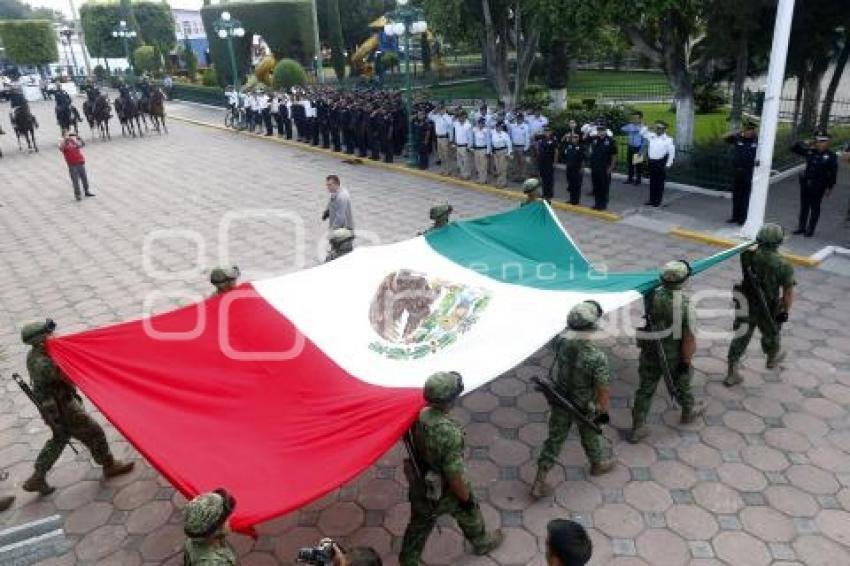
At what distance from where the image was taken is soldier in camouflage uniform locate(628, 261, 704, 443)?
5.64 meters

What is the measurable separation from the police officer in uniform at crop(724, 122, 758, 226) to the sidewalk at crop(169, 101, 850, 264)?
1.05ft

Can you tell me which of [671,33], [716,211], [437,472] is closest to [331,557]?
[437,472]

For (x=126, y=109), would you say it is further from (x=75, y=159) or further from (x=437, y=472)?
(x=437, y=472)

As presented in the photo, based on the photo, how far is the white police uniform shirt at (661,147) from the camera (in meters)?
12.2

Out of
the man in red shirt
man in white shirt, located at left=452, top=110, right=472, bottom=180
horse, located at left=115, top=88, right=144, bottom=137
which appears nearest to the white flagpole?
man in white shirt, located at left=452, top=110, right=472, bottom=180

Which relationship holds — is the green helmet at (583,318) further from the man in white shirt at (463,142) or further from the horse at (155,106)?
the horse at (155,106)

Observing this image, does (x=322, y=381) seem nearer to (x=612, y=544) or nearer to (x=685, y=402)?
(x=612, y=544)

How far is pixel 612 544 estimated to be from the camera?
16.5 ft

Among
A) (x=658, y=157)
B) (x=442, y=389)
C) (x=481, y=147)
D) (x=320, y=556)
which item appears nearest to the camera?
(x=320, y=556)

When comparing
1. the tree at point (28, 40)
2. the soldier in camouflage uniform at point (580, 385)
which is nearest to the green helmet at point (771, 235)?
the soldier in camouflage uniform at point (580, 385)

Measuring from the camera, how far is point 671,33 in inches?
533

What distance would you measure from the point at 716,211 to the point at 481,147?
17.1ft

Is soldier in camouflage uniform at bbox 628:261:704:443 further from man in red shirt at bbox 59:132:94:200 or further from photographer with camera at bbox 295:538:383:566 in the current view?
man in red shirt at bbox 59:132:94:200

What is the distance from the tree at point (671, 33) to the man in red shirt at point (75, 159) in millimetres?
12254
